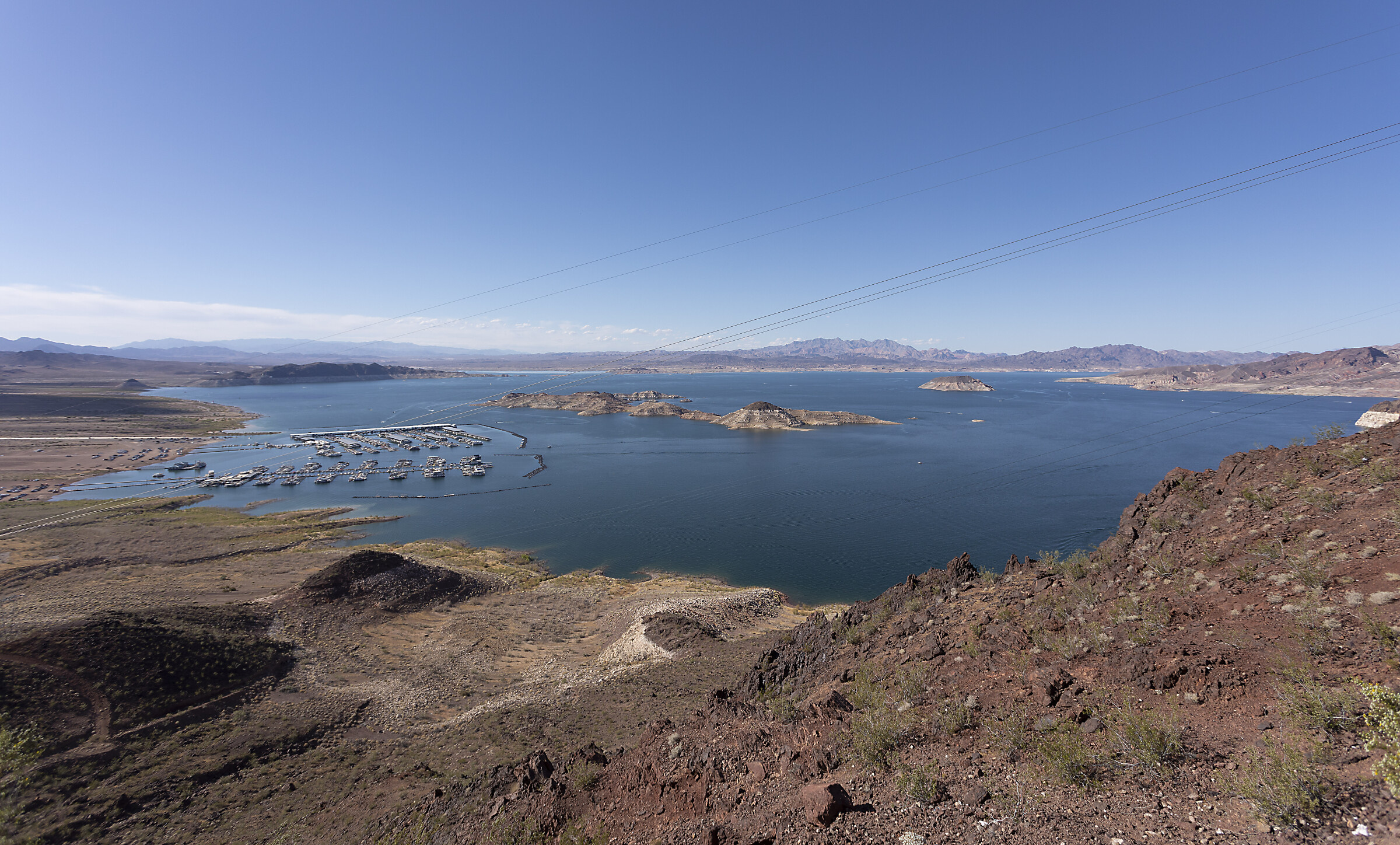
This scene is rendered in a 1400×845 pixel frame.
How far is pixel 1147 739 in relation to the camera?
182 inches

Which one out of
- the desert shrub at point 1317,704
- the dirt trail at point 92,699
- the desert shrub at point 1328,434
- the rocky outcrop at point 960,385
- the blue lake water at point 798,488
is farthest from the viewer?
the rocky outcrop at point 960,385

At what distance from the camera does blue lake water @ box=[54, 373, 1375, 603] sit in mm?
29734

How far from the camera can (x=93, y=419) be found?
7744 cm

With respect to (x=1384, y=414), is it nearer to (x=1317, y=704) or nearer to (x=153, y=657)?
(x=1317, y=704)

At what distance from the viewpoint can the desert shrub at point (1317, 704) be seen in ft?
13.7

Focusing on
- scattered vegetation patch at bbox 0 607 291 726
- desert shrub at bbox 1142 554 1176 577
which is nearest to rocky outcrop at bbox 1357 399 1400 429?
desert shrub at bbox 1142 554 1176 577

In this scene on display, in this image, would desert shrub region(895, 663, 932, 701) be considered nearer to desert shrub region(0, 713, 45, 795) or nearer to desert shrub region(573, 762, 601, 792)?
desert shrub region(573, 762, 601, 792)

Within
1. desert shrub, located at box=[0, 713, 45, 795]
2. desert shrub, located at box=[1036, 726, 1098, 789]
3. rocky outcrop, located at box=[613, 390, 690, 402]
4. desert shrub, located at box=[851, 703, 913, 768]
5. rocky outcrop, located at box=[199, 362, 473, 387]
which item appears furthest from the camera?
rocky outcrop, located at box=[199, 362, 473, 387]

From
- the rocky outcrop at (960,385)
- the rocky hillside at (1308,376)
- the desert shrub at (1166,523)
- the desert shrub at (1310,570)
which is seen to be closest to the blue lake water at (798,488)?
the rocky hillside at (1308,376)

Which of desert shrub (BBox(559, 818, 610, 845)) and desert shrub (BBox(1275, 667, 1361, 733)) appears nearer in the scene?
desert shrub (BBox(1275, 667, 1361, 733))

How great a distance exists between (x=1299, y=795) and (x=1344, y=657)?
2375 mm

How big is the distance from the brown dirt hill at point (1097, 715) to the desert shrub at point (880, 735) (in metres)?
0.04

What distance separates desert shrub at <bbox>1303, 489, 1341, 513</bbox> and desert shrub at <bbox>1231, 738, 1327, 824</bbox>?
17.1 ft

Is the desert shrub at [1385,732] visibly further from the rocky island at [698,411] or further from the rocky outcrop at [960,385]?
the rocky outcrop at [960,385]
